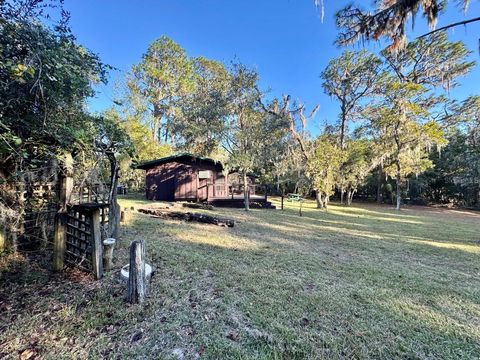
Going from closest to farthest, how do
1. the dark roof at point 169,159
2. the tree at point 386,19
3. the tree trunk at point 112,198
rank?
the tree at point 386,19 < the tree trunk at point 112,198 < the dark roof at point 169,159

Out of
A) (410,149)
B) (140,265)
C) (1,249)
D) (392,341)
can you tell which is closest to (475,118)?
(410,149)

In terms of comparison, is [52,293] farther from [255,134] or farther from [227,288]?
[255,134]

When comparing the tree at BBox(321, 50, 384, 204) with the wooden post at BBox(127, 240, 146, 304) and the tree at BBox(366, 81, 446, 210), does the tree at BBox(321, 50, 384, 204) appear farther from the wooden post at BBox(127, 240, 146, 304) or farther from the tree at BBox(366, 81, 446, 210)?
the wooden post at BBox(127, 240, 146, 304)

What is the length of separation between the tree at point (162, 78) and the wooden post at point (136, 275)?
2262cm

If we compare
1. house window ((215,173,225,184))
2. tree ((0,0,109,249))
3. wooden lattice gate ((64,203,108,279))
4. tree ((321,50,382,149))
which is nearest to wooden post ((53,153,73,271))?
wooden lattice gate ((64,203,108,279))

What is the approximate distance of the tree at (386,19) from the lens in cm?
454

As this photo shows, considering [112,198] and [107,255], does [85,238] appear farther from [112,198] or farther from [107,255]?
[112,198]

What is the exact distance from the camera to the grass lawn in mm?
2188

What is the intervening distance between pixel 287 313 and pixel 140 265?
70.7 inches

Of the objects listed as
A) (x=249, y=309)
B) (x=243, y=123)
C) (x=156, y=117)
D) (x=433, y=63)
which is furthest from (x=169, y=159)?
(x=433, y=63)

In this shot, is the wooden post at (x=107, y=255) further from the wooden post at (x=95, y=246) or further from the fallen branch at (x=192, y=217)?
the fallen branch at (x=192, y=217)

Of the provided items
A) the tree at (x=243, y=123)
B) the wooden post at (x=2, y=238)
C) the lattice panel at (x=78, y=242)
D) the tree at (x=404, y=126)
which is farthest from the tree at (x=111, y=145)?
the tree at (x=404, y=126)

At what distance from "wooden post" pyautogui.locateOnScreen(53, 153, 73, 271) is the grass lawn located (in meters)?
0.26

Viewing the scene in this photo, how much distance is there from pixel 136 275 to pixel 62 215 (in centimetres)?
163
